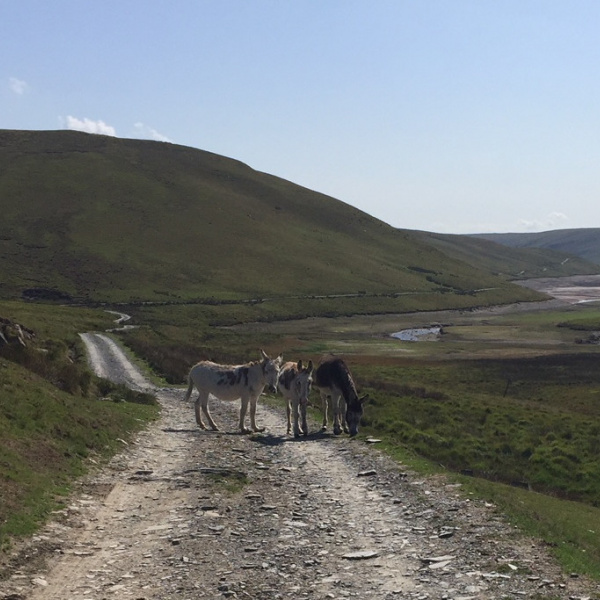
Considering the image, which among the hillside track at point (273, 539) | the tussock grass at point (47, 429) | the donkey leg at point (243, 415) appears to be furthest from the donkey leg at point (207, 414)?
the hillside track at point (273, 539)

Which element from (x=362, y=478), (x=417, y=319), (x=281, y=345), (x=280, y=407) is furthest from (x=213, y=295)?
(x=362, y=478)

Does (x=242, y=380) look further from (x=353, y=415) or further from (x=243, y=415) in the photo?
(x=353, y=415)

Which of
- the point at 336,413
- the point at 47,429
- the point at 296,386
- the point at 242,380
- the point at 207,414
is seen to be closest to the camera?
the point at 47,429

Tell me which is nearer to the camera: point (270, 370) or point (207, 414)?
point (270, 370)

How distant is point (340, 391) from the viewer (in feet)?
84.8

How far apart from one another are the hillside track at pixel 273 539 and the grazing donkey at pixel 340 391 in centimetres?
446

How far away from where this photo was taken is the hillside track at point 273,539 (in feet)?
35.3

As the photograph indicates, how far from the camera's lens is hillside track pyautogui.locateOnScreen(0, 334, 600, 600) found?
10.8m

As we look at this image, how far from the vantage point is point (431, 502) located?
15.7 meters

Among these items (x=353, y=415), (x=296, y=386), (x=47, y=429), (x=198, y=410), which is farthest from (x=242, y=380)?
(x=47, y=429)

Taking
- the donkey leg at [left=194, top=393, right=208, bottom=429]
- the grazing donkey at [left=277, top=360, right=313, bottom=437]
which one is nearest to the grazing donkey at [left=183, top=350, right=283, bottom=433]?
the donkey leg at [left=194, top=393, right=208, bottom=429]

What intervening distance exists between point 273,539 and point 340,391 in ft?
42.3

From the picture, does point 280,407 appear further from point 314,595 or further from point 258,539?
point 314,595

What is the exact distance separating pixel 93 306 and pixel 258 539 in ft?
446
